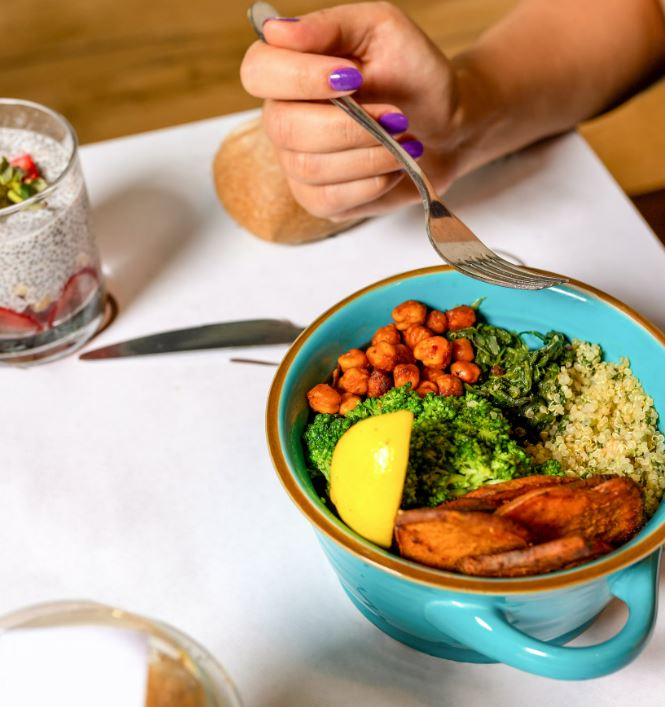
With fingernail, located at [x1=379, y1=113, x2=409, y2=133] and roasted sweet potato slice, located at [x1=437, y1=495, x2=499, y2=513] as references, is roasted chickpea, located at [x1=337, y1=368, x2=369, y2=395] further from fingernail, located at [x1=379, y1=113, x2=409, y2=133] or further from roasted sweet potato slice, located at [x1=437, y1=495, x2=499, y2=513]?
fingernail, located at [x1=379, y1=113, x2=409, y2=133]

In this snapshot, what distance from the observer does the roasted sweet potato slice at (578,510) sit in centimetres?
55

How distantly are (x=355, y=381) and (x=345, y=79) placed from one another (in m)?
0.29

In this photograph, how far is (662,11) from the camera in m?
1.13

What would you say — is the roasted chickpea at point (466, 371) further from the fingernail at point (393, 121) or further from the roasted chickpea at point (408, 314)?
the fingernail at point (393, 121)

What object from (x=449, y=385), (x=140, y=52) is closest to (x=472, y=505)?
(x=449, y=385)

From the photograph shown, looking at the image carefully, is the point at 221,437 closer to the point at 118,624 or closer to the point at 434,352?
the point at 434,352

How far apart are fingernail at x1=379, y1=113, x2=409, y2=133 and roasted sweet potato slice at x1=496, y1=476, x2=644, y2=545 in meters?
0.42

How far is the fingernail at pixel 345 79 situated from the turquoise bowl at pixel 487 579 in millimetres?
197

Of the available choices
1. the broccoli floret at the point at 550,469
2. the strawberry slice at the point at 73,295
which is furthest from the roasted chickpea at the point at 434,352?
the strawberry slice at the point at 73,295

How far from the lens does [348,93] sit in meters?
0.82

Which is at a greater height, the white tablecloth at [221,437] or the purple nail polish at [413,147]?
the purple nail polish at [413,147]

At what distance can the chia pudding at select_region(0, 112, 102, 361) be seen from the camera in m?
0.79

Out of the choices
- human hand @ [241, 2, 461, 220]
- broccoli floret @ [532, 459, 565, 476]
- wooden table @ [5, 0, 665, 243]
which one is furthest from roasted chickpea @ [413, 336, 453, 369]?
wooden table @ [5, 0, 665, 243]

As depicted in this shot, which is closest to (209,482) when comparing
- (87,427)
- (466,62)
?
(87,427)
